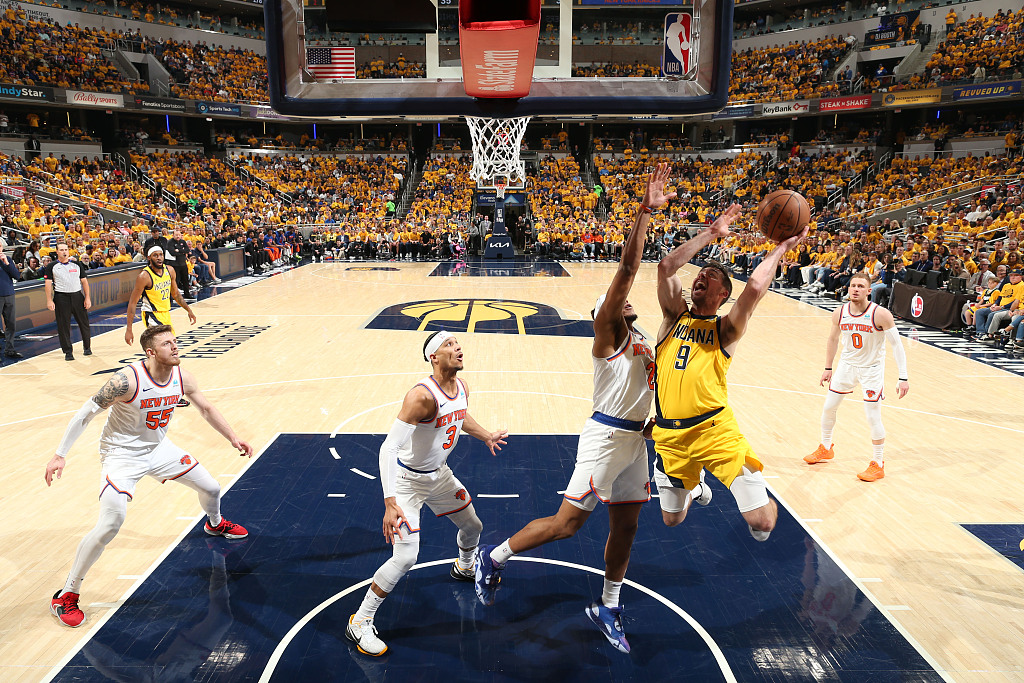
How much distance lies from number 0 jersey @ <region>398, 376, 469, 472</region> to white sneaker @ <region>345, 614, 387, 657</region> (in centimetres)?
91

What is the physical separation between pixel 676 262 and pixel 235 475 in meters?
4.66

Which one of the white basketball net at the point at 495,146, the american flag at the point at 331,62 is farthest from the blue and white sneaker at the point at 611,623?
the white basketball net at the point at 495,146

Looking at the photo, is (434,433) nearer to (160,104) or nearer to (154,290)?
(154,290)

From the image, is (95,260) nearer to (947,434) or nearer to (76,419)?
(76,419)

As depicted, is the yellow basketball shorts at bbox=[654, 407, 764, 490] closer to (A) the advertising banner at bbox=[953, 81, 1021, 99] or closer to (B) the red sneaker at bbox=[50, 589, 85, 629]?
(B) the red sneaker at bbox=[50, 589, 85, 629]

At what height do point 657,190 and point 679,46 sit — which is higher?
point 679,46

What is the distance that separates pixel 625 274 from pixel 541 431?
14.5 ft

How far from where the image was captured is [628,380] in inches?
152

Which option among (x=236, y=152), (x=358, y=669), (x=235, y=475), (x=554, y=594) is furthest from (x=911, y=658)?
(x=236, y=152)

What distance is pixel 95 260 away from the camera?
15.5 m

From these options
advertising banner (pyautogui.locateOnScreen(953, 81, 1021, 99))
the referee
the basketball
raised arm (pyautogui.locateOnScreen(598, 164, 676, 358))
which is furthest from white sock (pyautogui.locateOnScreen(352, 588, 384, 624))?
advertising banner (pyautogui.locateOnScreen(953, 81, 1021, 99))

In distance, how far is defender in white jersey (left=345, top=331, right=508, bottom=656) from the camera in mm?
3801

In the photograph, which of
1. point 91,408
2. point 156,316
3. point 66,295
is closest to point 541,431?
point 91,408

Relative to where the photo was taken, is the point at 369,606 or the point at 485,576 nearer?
the point at 369,606
